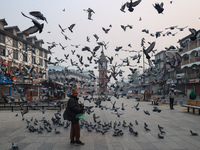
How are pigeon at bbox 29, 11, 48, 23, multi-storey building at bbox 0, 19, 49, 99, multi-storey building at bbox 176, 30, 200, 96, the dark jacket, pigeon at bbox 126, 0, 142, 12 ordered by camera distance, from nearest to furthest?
pigeon at bbox 29, 11, 48, 23
the dark jacket
pigeon at bbox 126, 0, 142, 12
multi-storey building at bbox 0, 19, 49, 99
multi-storey building at bbox 176, 30, 200, 96

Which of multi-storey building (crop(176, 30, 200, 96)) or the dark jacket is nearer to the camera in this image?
the dark jacket

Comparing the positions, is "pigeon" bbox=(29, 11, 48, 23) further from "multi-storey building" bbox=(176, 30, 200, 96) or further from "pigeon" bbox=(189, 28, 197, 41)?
"multi-storey building" bbox=(176, 30, 200, 96)

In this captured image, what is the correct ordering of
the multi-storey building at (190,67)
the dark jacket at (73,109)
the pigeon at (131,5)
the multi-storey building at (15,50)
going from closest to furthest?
the dark jacket at (73,109), the pigeon at (131,5), the multi-storey building at (15,50), the multi-storey building at (190,67)

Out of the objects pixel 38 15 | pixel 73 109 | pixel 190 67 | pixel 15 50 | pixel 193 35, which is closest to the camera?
pixel 38 15

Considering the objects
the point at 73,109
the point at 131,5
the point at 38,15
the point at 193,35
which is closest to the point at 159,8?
the point at 131,5

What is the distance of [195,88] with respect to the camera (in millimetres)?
41344

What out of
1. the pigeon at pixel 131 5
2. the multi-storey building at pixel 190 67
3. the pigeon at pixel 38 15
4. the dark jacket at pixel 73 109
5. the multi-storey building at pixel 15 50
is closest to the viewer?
the pigeon at pixel 38 15

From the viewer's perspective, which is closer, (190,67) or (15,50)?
(15,50)

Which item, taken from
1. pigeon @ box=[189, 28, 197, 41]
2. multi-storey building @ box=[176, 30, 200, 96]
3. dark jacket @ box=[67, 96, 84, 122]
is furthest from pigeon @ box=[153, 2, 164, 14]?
multi-storey building @ box=[176, 30, 200, 96]

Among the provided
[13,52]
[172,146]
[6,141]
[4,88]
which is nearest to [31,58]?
[13,52]

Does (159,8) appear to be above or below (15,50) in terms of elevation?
below

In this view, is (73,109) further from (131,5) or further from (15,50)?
(15,50)

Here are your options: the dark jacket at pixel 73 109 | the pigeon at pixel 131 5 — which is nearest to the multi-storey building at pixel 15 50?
the dark jacket at pixel 73 109

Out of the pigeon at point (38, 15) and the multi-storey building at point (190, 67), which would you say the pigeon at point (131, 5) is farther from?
the multi-storey building at point (190, 67)
